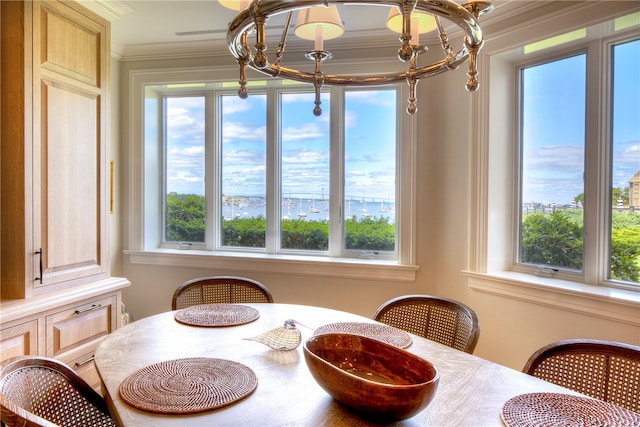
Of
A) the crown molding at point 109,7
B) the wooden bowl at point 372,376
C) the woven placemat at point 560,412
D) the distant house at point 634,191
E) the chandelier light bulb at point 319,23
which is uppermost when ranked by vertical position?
the crown molding at point 109,7

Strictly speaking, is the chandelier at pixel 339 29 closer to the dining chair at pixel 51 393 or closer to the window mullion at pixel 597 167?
the dining chair at pixel 51 393

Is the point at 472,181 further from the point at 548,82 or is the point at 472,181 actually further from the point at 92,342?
the point at 92,342

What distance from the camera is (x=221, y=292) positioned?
2.20m

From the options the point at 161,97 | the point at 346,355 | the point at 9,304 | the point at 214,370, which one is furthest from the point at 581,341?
the point at 161,97

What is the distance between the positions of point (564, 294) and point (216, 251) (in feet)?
7.97

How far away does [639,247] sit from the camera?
200 centimetres

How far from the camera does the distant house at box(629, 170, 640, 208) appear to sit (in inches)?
78.7

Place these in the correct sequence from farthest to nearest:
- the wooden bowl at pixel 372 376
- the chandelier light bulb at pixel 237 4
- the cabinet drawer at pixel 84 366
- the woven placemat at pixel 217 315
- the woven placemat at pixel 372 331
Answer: the cabinet drawer at pixel 84 366
the woven placemat at pixel 217 315
the woven placemat at pixel 372 331
the chandelier light bulb at pixel 237 4
the wooden bowl at pixel 372 376

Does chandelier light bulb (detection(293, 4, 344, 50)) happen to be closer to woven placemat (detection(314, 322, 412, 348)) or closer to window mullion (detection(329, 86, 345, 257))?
woven placemat (detection(314, 322, 412, 348))

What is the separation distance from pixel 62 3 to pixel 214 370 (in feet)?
6.67

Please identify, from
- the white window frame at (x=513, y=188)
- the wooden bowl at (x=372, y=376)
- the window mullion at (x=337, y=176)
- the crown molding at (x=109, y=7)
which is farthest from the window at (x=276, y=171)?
the wooden bowl at (x=372, y=376)

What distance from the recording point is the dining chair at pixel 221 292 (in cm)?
215

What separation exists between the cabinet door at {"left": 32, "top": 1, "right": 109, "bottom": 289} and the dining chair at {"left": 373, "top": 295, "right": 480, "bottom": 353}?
5.46 ft

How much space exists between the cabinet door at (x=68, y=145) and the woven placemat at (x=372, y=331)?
147cm
